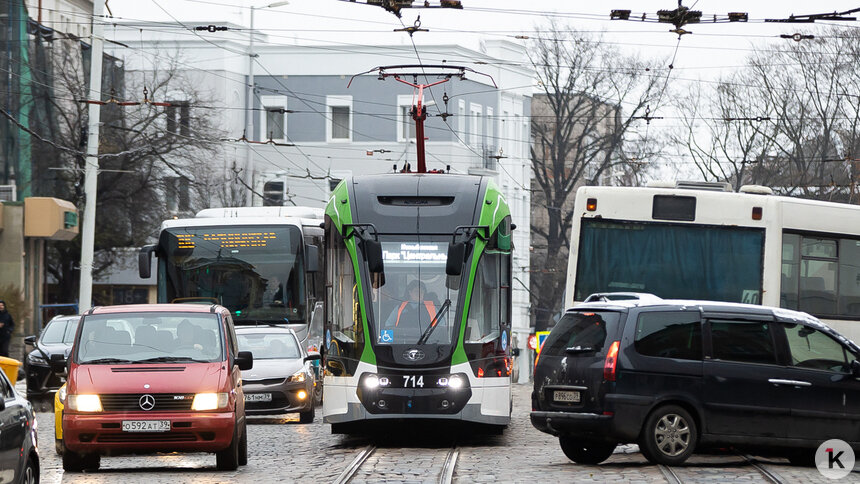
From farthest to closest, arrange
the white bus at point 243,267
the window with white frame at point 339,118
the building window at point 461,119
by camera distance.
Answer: the window with white frame at point 339,118 < the building window at point 461,119 < the white bus at point 243,267

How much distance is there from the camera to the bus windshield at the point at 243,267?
2736cm

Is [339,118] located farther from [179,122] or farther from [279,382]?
[279,382]

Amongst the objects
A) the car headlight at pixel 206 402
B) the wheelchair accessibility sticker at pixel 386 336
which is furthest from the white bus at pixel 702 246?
the car headlight at pixel 206 402

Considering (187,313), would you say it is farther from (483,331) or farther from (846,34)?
(846,34)

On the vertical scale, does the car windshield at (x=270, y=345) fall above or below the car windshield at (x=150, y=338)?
below

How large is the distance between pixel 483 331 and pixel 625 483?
4.88m

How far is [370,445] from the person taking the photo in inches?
722

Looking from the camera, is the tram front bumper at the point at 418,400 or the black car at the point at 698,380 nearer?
the black car at the point at 698,380

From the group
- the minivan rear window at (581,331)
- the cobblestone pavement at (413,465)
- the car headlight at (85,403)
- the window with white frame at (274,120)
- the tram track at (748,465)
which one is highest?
the window with white frame at (274,120)

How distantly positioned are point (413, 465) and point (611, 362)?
2201 millimetres

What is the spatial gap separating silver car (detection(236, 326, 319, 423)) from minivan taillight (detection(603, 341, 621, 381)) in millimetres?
8929

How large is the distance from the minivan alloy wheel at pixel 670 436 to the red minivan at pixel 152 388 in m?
4.04

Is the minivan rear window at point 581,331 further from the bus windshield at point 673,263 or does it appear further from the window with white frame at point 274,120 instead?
the window with white frame at point 274,120

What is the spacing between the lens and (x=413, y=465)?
611 inches
